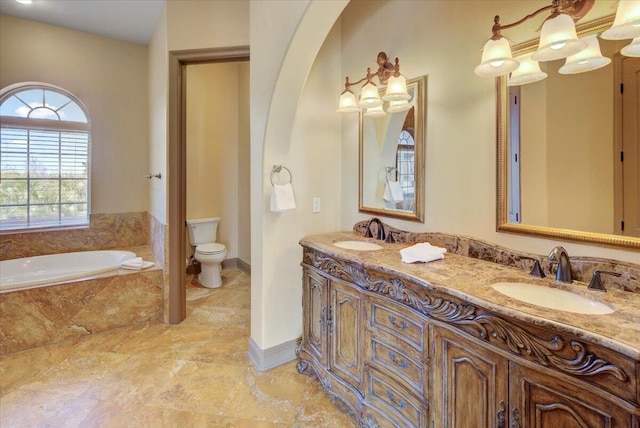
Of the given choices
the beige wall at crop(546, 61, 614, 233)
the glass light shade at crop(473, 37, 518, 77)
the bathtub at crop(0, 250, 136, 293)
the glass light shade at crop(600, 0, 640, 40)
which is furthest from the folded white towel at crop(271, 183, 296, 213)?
the bathtub at crop(0, 250, 136, 293)

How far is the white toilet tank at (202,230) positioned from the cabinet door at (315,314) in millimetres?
2426

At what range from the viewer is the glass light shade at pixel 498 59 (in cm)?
136

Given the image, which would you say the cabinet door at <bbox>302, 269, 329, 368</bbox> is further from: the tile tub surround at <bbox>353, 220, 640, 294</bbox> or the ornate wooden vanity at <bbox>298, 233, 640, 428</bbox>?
the tile tub surround at <bbox>353, 220, 640, 294</bbox>

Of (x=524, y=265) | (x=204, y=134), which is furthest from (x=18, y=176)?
(x=524, y=265)

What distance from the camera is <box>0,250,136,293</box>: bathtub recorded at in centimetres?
297

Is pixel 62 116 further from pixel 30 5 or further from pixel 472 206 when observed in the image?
pixel 472 206

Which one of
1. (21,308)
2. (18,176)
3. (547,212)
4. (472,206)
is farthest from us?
(18,176)

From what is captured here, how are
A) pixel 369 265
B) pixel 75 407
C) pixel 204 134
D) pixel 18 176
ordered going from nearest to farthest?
pixel 369 265
pixel 75 407
pixel 18 176
pixel 204 134

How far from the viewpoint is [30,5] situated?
117 inches

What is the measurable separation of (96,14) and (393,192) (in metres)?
3.43

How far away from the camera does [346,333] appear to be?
5.94 ft

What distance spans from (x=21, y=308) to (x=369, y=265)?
279 centimetres

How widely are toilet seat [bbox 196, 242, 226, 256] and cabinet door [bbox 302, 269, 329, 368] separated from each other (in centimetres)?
200

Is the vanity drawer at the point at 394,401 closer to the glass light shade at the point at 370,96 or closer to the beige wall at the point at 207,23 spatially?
the glass light shade at the point at 370,96
